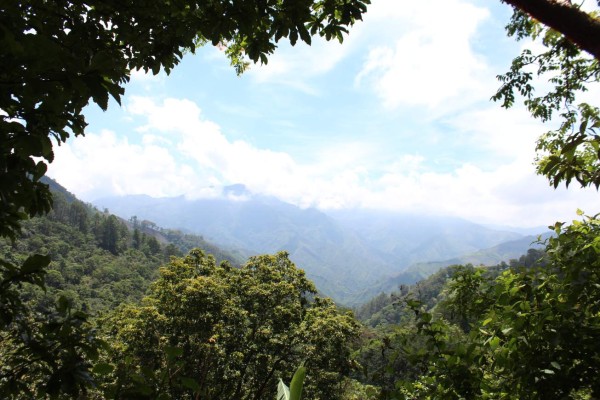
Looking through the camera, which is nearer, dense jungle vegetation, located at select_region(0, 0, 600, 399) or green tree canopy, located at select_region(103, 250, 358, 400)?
dense jungle vegetation, located at select_region(0, 0, 600, 399)

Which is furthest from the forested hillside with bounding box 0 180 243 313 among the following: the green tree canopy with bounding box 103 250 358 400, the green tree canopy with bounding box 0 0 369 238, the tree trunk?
the tree trunk

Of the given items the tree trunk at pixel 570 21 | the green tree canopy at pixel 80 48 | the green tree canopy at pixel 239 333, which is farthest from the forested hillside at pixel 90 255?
the tree trunk at pixel 570 21

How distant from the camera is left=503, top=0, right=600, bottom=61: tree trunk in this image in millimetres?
1535

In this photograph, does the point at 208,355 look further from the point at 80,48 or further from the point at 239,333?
the point at 239,333

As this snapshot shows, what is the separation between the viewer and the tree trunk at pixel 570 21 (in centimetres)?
153

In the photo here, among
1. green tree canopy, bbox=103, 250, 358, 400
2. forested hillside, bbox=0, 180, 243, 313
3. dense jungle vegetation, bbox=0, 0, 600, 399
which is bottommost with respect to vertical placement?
forested hillside, bbox=0, 180, 243, 313

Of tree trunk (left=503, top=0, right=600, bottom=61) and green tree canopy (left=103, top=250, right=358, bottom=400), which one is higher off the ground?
tree trunk (left=503, top=0, right=600, bottom=61)

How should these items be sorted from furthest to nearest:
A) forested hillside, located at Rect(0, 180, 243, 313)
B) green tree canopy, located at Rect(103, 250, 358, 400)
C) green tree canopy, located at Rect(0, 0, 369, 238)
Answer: forested hillside, located at Rect(0, 180, 243, 313), green tree canopy, located at Rect(103, 250, 358, 400), green tree canopy, located at Rect(0, 0, 369, 238)

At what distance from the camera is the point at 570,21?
5.17 feet

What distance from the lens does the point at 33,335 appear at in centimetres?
186

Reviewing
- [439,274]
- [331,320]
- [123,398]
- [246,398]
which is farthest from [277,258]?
[439,274]

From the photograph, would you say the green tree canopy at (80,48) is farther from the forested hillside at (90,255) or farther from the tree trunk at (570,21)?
the forested hillside at (90,255)

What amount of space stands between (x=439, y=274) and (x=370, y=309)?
3813cm

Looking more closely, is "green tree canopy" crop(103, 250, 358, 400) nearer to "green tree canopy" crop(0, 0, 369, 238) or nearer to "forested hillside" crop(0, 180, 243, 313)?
"green tree canopy" crop(0, 0, 369, 238)
